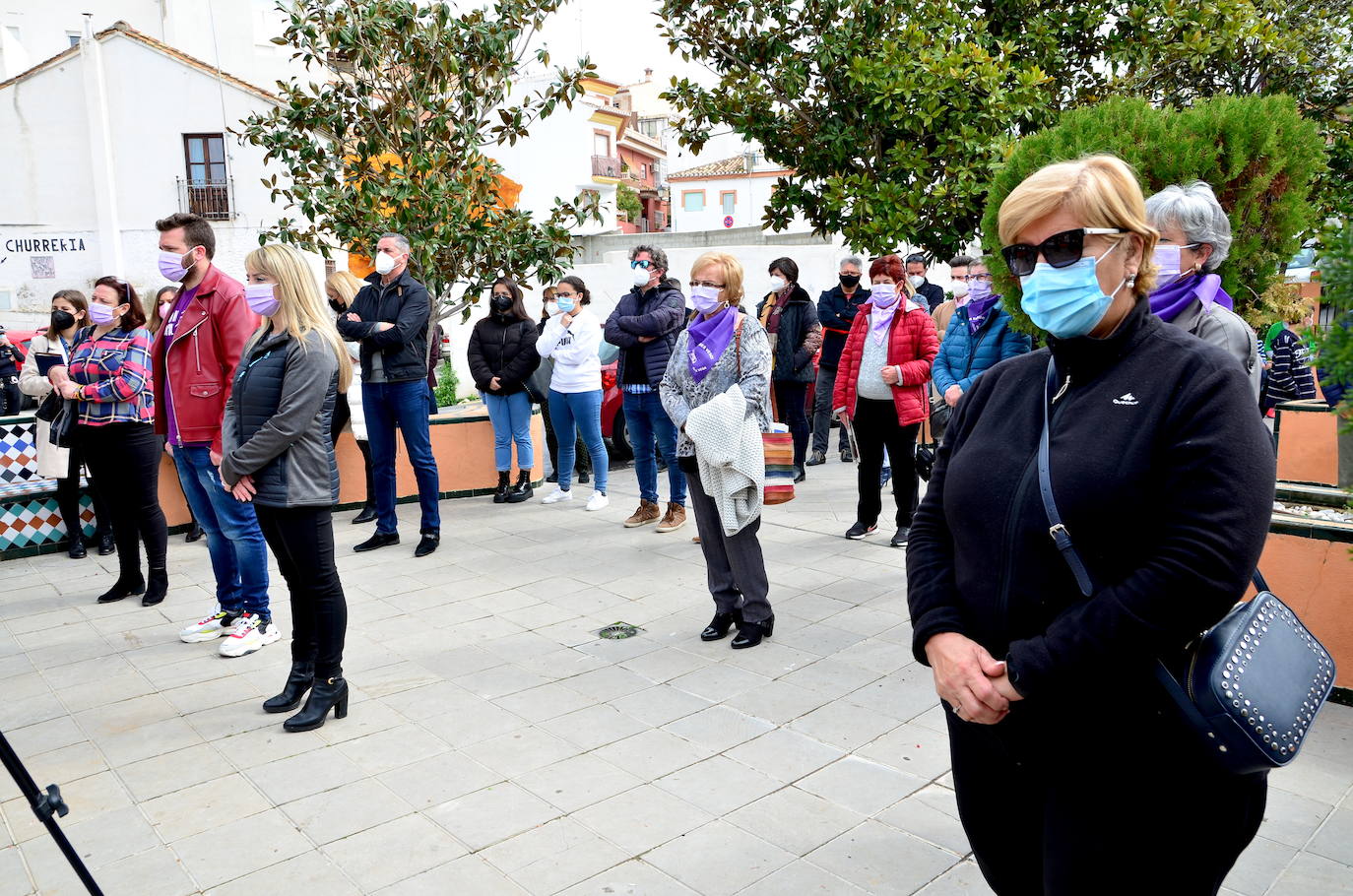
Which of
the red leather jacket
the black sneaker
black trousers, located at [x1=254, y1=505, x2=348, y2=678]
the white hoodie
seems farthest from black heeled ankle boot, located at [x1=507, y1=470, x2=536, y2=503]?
black trousers, located at [x1=254, y1=505, x2=348, y2=678]

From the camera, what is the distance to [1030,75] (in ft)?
27.6

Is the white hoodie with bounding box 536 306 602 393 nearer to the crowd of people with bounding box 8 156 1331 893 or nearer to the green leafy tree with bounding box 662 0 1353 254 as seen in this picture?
the crowd of people with bounding box 8 156 1331 893

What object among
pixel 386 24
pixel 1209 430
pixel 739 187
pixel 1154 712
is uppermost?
pixel 739 187

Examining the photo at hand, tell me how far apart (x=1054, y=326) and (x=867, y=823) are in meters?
2.13

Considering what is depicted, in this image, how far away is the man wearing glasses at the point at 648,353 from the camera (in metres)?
7.52

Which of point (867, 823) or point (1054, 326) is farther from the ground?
point (1054, 326)

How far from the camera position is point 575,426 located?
9.11 meters

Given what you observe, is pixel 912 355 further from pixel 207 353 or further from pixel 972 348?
pixel 207 353

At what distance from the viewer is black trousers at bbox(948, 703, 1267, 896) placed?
175 cm

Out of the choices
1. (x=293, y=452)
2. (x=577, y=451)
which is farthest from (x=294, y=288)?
(x=577, y=451)

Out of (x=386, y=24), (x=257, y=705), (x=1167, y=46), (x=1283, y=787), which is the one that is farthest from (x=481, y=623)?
(x=1167, y=46)

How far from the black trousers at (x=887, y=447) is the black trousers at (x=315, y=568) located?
395cm

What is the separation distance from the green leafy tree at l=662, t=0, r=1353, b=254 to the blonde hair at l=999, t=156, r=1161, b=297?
6.67 m

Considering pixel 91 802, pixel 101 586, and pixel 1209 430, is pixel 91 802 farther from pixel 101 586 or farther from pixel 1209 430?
pixel 1209 430
